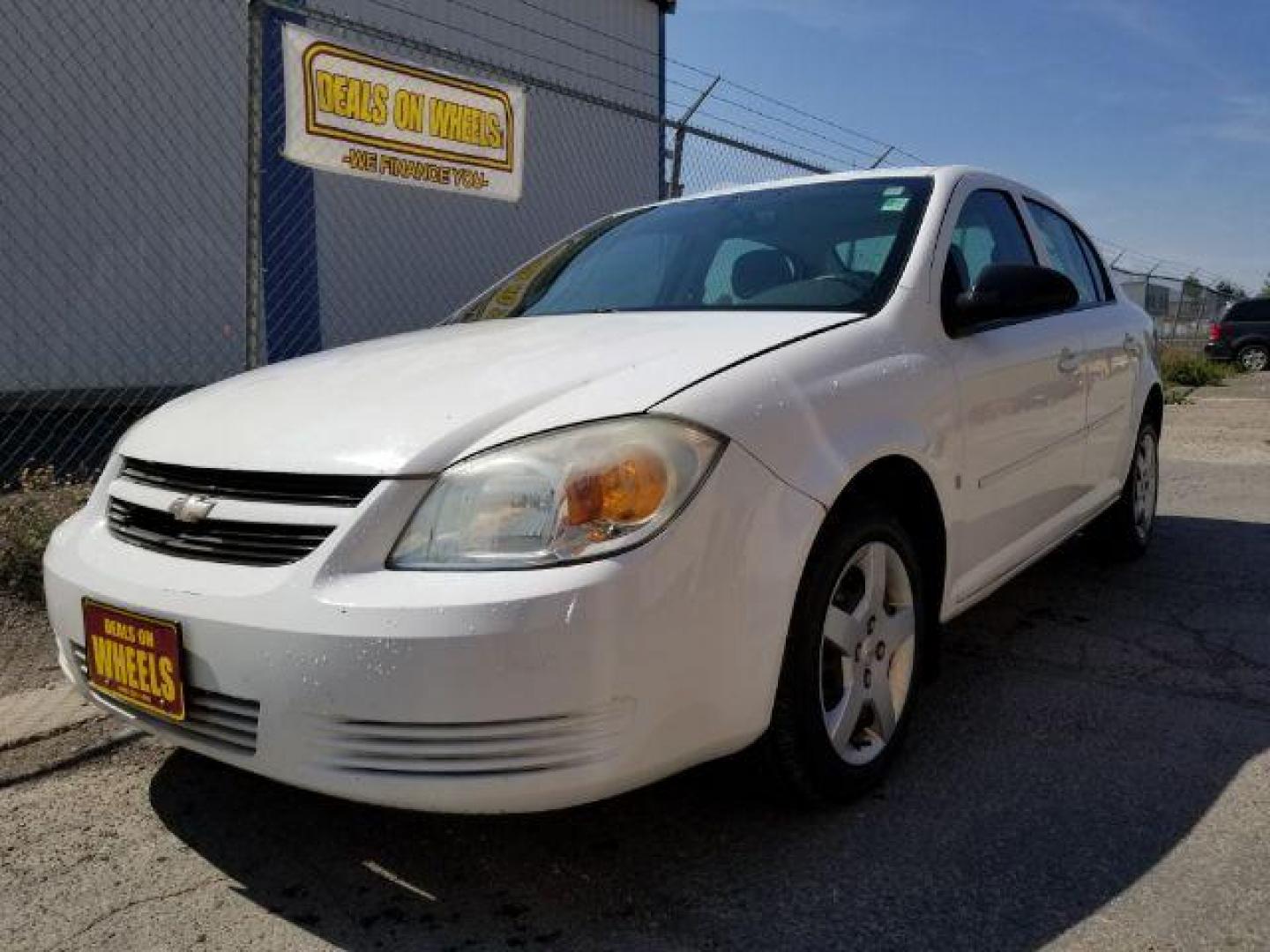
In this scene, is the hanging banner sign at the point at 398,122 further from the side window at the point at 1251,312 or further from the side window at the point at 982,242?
the side window at the point at 1251,312

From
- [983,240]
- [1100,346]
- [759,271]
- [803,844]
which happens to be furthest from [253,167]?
[803,844]

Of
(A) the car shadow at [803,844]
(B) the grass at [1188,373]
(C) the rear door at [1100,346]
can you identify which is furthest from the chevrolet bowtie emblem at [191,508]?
(B) the grass at [1188,373]

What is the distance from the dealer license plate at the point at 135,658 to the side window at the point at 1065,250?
10.5 ft

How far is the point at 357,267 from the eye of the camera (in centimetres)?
958

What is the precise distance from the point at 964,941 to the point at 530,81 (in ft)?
16.6

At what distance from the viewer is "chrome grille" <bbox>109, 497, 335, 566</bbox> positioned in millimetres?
1932

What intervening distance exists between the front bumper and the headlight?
0.04 m

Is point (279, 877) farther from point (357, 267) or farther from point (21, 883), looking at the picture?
point (357, 267)

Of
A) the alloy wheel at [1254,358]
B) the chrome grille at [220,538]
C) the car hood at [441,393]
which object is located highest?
the car hood at [441,393]

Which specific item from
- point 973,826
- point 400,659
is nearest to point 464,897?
point 400,659

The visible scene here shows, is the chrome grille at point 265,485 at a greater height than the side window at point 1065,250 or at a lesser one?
lesser

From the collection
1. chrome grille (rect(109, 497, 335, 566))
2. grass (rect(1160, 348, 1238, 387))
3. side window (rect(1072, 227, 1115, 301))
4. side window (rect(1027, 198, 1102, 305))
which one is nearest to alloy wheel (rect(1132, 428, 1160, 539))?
side window (rect(1072, 227, 1115, 301))

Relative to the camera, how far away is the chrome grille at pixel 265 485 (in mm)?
1932

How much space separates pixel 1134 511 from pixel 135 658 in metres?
3.98
